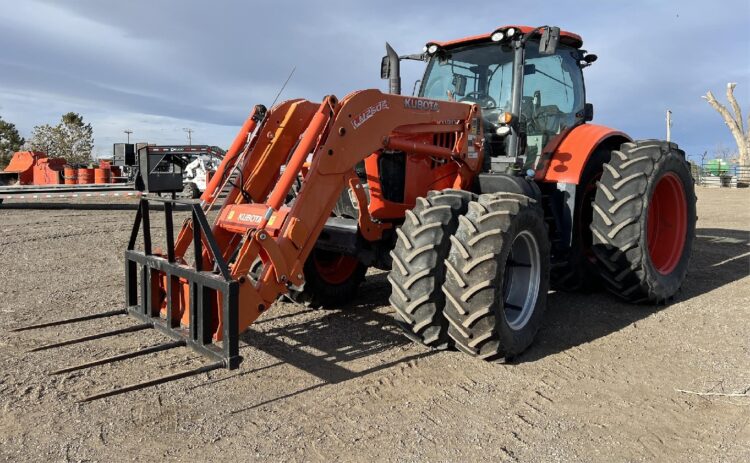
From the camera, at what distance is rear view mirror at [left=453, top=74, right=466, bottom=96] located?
19.6ft

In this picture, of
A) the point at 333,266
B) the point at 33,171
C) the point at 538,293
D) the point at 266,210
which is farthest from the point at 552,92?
the point at 33,171

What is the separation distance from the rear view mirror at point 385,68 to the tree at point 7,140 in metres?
44.2

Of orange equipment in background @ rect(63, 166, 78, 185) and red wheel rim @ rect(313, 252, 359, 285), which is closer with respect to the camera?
red wheel rim @ rect(313, 252, 359, 285)

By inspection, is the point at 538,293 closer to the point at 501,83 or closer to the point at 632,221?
the point at 632,221

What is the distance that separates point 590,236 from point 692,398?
2.67m

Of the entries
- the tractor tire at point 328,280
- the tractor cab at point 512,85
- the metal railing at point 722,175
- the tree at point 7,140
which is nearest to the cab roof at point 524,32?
the tractor cab at point 512,85

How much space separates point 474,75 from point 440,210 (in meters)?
2.39

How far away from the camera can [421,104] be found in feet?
15.6

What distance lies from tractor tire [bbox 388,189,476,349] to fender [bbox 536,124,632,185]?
174 cm

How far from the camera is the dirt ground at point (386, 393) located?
297 centimetres

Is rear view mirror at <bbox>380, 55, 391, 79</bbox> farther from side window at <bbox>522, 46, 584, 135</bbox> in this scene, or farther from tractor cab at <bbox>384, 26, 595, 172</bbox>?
side window at <bbox>522, 46, 584, 135</bbox>

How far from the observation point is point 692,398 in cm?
363

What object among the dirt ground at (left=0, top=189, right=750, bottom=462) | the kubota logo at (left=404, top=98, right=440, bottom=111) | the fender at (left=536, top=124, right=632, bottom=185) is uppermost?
the kubota logo at (left=404, top=98, right=440, bottom=111)

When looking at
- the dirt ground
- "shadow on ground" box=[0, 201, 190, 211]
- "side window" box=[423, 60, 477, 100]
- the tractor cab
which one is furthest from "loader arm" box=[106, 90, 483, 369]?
"shadow on ground" box=[0, 201, 190, 211]
